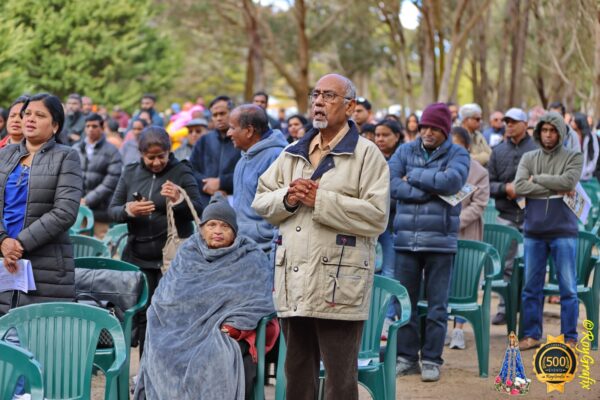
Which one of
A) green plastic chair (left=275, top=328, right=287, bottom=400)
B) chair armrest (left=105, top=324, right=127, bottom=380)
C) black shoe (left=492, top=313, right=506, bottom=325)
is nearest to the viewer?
chair armrest (left=105, top=324, right=127, bottom=380)

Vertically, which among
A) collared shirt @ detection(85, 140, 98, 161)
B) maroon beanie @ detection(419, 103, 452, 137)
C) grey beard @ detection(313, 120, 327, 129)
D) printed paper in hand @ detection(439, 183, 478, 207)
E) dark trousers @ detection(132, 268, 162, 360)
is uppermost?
maroon beanie @ detection(419, 103, 452, 137)

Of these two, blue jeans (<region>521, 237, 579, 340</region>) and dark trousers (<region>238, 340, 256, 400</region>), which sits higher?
blue jeans (<region>521, 237, 579, 340</region>)

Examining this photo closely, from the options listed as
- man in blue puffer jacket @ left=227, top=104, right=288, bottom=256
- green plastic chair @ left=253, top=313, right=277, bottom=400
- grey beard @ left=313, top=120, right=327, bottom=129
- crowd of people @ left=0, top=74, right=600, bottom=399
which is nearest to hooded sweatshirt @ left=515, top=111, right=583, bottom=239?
crowd of people @ left=0, top=74, right=600, bottom=399

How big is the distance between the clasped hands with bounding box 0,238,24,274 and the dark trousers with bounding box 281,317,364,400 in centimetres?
165

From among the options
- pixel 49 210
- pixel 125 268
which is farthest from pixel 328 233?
pixel 125 268

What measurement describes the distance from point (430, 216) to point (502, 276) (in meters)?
2.17

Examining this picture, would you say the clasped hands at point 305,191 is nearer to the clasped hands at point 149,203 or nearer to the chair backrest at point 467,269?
the clasped hands at point 149,203

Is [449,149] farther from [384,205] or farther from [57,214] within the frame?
[57,214]

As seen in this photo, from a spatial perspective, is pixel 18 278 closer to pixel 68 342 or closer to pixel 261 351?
pixel 68 342

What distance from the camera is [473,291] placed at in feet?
27.4

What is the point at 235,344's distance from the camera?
6000mm

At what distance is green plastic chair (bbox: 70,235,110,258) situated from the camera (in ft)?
26.6

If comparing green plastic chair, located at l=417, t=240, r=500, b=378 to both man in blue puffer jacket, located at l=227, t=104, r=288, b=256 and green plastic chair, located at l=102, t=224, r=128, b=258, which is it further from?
green plastic chair, located at l=102, t=224, r=128, b=258

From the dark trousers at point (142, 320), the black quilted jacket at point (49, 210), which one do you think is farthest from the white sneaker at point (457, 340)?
the black quilted jacket at point (49, 210)
